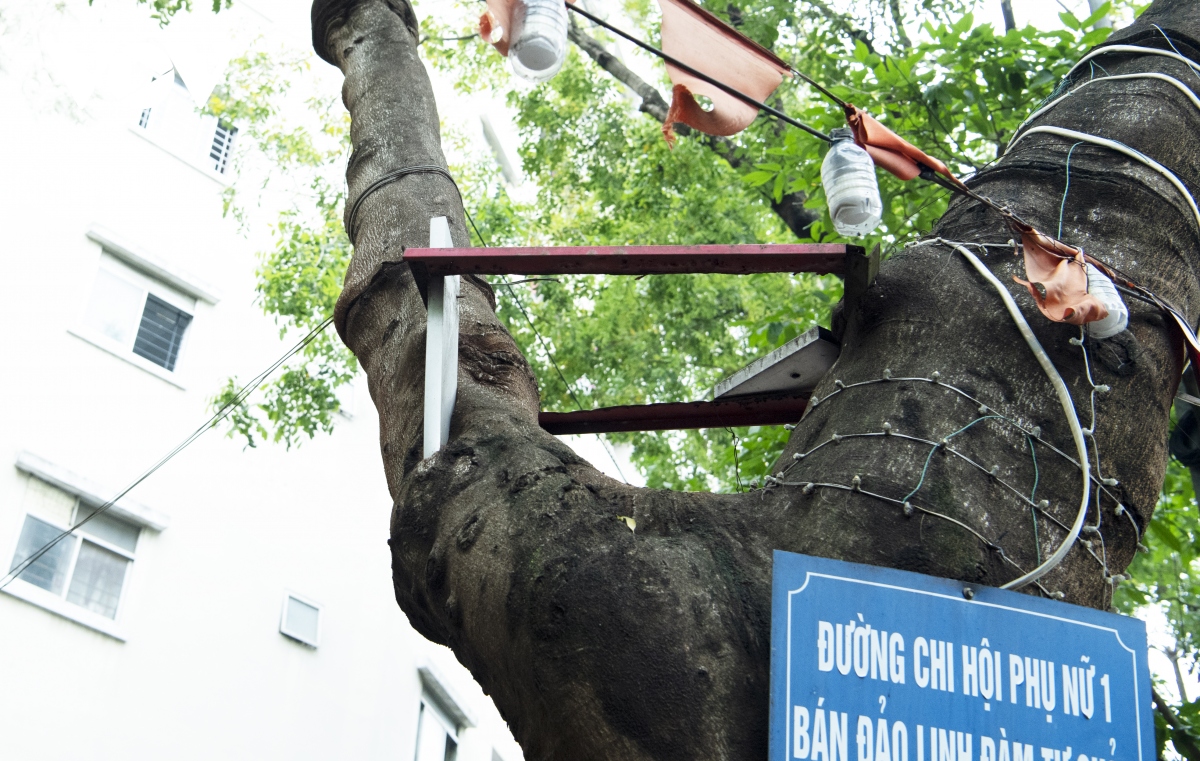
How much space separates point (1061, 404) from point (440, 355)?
1529mm

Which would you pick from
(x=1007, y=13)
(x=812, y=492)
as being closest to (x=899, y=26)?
(x=1007, y=13)

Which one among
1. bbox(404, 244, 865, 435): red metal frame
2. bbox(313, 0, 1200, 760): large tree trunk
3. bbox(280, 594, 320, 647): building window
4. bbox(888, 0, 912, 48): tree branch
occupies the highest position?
bbox(888, 0, 912, 48): tree branch

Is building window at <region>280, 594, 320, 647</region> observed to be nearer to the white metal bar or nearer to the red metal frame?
the white metal bar

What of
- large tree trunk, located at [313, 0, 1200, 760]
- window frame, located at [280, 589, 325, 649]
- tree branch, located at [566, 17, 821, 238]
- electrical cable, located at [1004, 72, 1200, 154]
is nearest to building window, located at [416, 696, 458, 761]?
window frame, located at [280, 589, 325, 649]

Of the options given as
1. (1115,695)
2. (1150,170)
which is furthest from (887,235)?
(1115,695)

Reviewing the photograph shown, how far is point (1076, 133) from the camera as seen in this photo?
3260 millimetres

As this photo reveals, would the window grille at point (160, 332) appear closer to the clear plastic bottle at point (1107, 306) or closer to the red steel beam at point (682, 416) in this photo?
the red steel beam at point (682, 416)

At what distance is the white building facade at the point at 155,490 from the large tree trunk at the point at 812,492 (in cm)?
648

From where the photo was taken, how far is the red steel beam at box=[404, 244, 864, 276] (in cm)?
295

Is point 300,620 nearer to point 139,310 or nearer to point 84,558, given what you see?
point 84,558

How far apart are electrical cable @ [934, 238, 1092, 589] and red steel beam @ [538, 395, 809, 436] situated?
102 centimetres

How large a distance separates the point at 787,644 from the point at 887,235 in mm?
4596

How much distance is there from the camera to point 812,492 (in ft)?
8.44

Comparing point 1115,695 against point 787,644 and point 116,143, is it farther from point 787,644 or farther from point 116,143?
Answer: point 116,143
